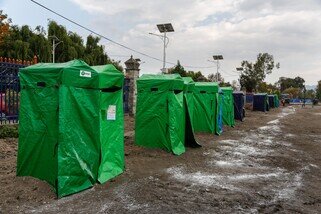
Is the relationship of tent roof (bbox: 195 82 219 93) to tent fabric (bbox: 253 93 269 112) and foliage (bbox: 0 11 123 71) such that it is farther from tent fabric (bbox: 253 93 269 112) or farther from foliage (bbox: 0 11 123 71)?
foliage (bbox: 0 11 123 71)

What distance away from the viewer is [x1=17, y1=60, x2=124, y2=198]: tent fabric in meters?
5.20

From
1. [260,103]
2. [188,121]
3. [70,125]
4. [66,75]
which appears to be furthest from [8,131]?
[260,103]

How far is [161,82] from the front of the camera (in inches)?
343

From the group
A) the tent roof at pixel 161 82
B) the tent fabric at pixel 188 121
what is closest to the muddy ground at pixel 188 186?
the tent fabric at pixel 188 121

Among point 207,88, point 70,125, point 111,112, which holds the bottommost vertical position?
point 70,125

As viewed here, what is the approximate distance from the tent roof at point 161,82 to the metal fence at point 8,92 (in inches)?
149

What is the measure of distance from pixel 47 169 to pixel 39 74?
4.67ft

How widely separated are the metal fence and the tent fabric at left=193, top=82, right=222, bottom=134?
5.92 meters

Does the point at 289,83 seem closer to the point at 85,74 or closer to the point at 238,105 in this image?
the point at 238,105

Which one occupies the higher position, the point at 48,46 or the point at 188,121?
the point at 48,46

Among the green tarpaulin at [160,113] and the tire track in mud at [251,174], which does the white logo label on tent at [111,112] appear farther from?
the green tarpaulin at [160,113]

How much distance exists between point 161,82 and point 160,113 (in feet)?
2.45

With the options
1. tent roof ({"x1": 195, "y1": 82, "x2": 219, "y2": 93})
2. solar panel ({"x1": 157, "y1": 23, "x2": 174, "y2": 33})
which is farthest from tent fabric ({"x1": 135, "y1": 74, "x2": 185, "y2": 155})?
solar panel ({"x1": 157, "y1": 23, "x2": 174, "y2": 33})

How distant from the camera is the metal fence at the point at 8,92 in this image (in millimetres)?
9898
